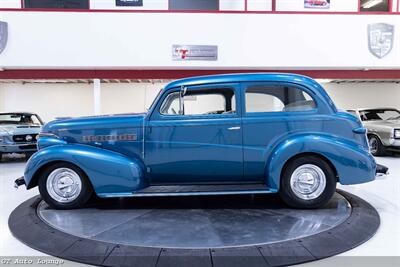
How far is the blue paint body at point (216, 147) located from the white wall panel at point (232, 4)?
859 centimetres

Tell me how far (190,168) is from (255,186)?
790mm

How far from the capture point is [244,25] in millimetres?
8711

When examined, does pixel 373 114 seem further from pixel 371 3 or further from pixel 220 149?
pixel 371 3

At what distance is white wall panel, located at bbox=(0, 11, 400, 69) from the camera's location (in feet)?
27.8

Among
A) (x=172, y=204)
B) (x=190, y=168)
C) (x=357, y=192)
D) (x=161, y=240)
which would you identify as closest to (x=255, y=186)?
(x=190, y=168)

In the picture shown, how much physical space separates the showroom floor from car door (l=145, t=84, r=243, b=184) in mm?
1507

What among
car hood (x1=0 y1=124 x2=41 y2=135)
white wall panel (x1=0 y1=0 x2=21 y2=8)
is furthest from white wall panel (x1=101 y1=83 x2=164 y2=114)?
car hood (x1=0 y1=124 x2=41 y2=135)

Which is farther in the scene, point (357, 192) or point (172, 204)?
point (357, 192)

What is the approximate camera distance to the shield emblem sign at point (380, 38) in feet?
28.9

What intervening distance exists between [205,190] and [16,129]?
5.90 metres

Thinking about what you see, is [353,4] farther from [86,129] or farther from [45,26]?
[86,129]

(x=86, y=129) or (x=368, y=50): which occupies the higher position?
(x=368, y=50)

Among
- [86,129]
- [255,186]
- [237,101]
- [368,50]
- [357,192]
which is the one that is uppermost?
[368,50]

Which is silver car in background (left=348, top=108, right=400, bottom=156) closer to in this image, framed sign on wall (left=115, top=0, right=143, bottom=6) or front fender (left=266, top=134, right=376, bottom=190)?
front fender (left=266, top=134, right=376, bottom=190)
